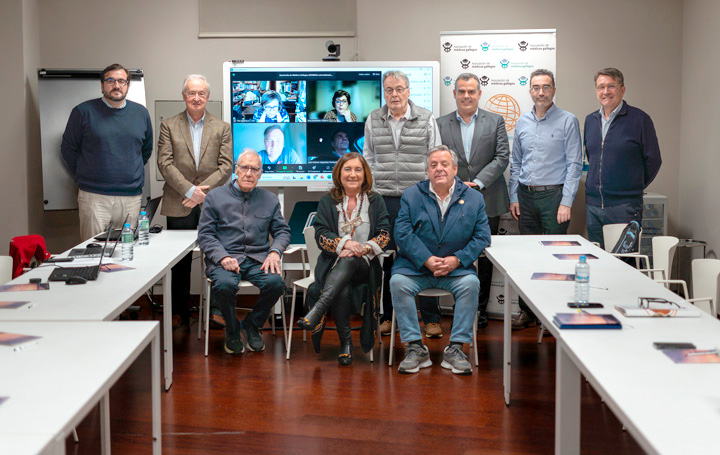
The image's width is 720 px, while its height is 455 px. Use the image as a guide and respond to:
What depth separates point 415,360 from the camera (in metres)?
4.68

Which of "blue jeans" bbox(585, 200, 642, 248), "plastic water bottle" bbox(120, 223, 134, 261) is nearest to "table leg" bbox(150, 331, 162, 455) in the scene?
"plastic water bottle" bbox(120, 223, 134, 261)

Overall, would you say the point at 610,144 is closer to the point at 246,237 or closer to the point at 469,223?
the point at 469,223

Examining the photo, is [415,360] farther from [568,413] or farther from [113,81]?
[113,81]

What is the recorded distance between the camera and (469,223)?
4.81 meters

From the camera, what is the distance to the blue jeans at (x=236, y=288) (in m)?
4.93

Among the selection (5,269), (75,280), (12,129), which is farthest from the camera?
(12,129)

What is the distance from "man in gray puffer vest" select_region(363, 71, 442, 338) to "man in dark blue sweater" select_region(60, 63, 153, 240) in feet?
5.67

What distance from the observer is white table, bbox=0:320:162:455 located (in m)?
1.93

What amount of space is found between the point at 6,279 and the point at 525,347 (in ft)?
10.6

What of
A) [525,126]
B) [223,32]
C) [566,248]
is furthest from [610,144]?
[223,32]

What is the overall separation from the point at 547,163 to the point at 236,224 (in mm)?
2298

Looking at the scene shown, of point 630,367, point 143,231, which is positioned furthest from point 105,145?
point 630,367

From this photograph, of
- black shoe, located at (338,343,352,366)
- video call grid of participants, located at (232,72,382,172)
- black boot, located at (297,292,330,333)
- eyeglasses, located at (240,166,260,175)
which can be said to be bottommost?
black shoe, located at (338,343,352,366)

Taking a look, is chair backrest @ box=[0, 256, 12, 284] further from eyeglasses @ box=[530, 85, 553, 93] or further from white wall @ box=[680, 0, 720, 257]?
white wall @ box=[680, 0, 720, 257]
